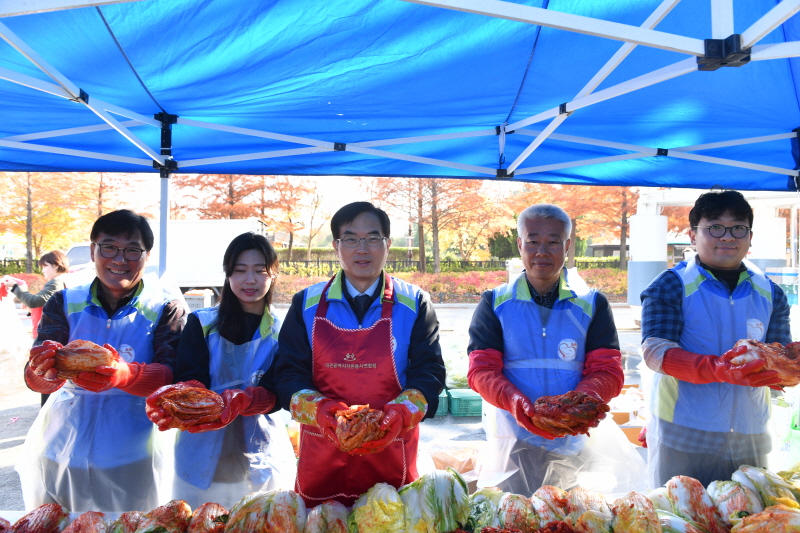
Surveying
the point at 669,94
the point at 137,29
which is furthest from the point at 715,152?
the point at 137,29

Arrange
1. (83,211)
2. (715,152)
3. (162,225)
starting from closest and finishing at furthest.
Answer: (162,225) → (715,152) → (83,211)

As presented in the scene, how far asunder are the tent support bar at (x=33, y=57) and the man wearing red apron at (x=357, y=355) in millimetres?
1548

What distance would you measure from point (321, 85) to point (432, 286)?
15.7 m

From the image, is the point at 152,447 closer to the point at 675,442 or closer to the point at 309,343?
the point at 309,343

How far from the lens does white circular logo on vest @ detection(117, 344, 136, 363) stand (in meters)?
2.40

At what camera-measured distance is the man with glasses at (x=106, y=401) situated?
7.75ft

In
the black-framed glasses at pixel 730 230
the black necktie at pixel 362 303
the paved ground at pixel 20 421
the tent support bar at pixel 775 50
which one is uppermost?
the tent support bar at pixel 775 50

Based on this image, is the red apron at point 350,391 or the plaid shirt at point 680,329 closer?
the red apron at point 350,391

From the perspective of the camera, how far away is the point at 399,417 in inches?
70.5

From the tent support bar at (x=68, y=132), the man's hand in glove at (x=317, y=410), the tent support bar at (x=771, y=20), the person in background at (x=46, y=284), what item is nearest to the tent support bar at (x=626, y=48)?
the tent support bar at (x=771, y=20)

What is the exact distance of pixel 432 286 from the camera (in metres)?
18.5

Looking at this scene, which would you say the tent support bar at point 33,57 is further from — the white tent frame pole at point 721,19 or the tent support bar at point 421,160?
the white tent frame pole at point 721,19

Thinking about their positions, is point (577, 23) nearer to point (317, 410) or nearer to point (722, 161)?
point (317, 410)

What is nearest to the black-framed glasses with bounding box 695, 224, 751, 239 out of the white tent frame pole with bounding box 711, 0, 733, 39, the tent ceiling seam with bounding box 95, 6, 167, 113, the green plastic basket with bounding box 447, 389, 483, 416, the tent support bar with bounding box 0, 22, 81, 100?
the white tent frame pole with bounding box 711, 0, 733, 39
